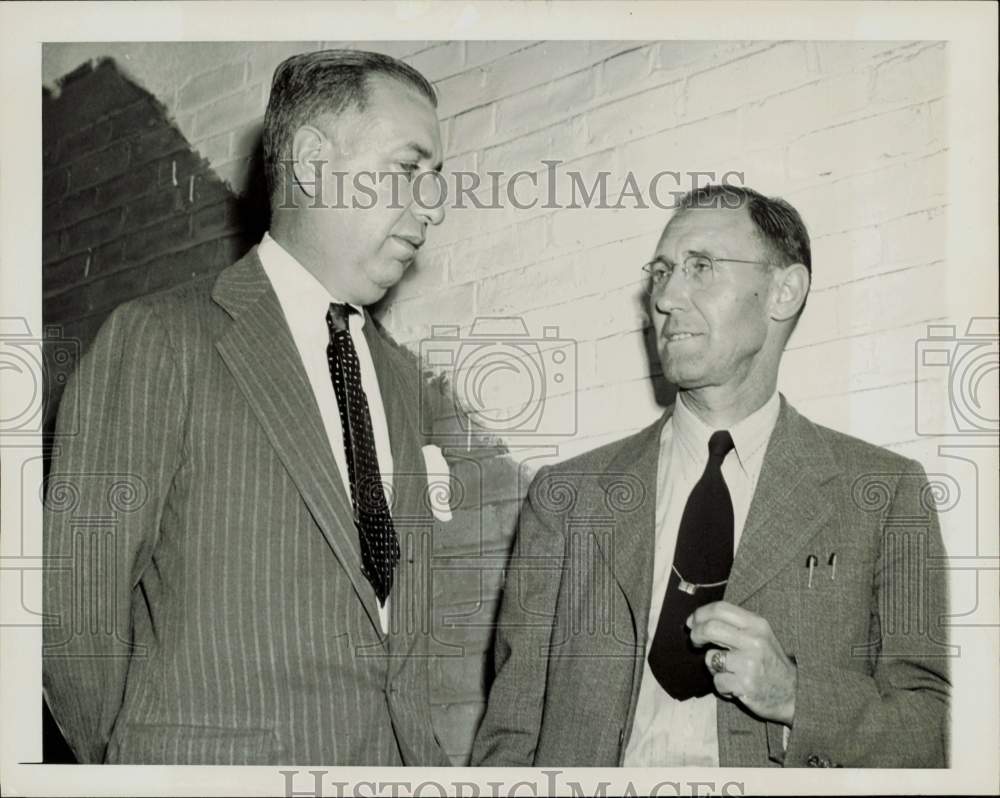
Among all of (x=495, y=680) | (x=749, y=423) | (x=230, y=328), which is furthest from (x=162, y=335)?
(x=749, y=423)

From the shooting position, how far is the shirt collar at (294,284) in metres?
2.73

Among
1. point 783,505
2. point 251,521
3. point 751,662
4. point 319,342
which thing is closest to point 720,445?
point 783,505

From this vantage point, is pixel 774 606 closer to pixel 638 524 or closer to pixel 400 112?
pixel 638 524

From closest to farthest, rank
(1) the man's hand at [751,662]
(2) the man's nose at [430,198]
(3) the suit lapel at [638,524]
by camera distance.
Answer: (1) the man's hand at [751,662], (3) the suit lapel at [638,524], (2) the man's nose at [430,198]

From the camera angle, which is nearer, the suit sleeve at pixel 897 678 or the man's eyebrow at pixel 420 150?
the suit sleeve at pixel 897 678

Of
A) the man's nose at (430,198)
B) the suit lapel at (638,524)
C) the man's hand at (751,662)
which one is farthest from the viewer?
the man's nose at (430,198)

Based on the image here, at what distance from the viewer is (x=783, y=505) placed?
2709 mm

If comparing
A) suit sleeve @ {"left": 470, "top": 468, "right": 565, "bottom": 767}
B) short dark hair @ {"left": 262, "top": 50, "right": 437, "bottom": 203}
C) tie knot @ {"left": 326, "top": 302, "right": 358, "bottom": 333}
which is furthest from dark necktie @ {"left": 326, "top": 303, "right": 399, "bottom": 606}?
short dark hair @ {"left": 262, "top": 50, "right": 437, "bottom": 203}

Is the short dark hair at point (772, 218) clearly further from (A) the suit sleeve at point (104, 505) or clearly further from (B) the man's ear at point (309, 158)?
(A) the suit sleeve at point (104, 505)

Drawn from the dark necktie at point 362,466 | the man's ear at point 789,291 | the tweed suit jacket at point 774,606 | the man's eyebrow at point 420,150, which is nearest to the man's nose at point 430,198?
the man's eyebrow at point 420,150

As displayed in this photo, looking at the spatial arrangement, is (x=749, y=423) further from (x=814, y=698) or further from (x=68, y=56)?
(x=68, y=56)

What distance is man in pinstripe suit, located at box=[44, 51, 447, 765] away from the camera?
8.59 ft

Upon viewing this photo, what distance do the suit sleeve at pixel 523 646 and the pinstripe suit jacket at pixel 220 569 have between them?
13cm

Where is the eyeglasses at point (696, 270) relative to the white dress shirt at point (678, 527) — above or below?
above
